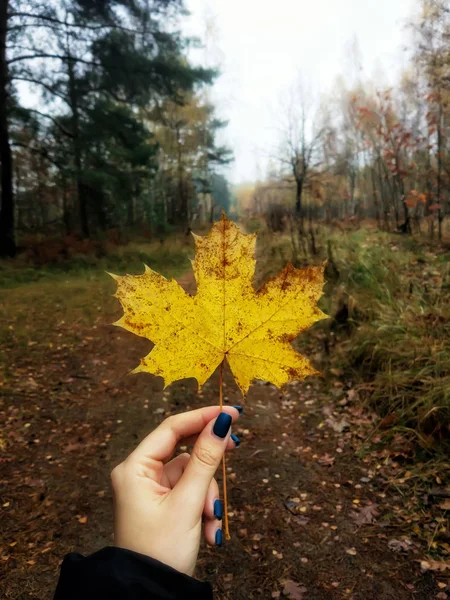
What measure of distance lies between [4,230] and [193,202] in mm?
19671

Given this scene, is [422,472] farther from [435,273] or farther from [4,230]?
[4,230]

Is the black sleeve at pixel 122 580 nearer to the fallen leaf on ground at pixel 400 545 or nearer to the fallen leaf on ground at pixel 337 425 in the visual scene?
the fallen leaf on ground at pixel 400 545

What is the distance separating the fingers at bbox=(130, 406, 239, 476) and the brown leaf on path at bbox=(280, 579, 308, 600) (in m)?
1.71

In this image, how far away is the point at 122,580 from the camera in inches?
35.4

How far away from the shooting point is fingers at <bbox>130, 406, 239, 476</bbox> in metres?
1.21

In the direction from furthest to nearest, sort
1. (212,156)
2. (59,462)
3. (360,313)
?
(212,156)
(360,313)
(59,462)

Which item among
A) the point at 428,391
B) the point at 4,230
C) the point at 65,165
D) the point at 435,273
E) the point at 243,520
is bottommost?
the point at 243,520

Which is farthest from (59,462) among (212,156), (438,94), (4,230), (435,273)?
(212,156)

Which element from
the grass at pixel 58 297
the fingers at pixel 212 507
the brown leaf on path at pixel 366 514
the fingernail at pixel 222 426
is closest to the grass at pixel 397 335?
the brown leaf on path at pixel 366 514

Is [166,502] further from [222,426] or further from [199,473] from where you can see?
[222,426]

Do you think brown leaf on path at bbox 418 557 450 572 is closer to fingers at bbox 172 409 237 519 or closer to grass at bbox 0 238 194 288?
fingers at bbox 172 409 237 519

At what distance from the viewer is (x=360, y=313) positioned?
5254mm

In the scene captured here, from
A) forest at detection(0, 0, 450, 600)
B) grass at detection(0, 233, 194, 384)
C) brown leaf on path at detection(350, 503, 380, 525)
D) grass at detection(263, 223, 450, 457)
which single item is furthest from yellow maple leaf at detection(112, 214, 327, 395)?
grass at detection(0, 233, 194, 384)

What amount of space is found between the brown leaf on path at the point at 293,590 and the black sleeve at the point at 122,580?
1701 mm
